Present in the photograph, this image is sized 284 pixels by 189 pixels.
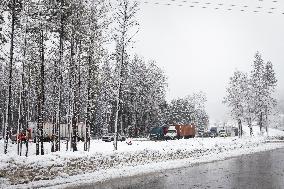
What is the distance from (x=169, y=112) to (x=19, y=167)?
274ft

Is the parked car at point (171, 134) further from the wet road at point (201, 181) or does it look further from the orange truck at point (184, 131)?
the wet road at point (201, 181)

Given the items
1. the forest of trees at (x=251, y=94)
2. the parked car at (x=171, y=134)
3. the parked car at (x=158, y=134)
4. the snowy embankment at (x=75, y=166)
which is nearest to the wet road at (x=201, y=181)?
the snowy embankment at (x=75, y=166)

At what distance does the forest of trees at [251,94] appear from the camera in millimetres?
84250

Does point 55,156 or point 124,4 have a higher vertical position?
point 124,4

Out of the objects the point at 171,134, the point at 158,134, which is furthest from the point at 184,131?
the point at 171,134

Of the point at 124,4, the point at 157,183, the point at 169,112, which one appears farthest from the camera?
the point at 169,112

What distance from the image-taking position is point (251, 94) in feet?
289

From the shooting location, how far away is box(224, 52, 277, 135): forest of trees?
84.2 m

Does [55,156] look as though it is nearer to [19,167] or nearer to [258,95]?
[19,167]

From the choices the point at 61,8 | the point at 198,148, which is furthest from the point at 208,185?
the point at 198,148

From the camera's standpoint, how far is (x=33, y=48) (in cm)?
3066

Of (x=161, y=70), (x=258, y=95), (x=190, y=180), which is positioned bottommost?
(x=190, y=180)

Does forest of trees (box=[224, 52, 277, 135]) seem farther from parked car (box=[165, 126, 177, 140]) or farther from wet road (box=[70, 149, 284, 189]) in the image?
wet road (box=[70, 149, 284, 189])

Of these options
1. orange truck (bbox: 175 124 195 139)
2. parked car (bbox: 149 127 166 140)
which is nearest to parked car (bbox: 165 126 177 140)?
parked car (bbox: 149 127 166 140)
